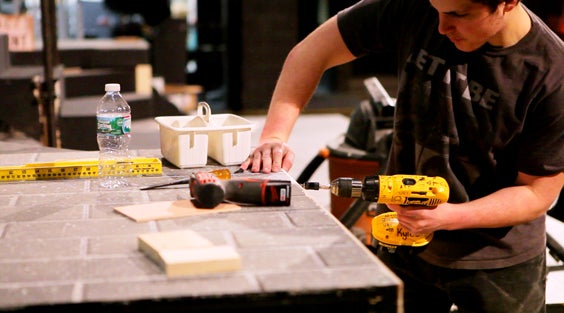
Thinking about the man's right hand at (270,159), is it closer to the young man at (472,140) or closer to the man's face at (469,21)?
the young man at (472,140)

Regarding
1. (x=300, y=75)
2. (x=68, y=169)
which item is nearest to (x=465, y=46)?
(x=300, y=75)

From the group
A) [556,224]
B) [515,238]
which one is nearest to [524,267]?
[515,238]

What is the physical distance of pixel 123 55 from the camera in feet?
22.2

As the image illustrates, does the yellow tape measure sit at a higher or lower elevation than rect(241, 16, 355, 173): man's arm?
lower

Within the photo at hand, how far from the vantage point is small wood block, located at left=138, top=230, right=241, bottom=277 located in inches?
45.0

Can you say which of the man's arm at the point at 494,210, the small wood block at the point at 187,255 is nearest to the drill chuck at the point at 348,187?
the man's arm at the point at 494,210

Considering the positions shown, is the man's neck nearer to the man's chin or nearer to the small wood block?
the man's chin

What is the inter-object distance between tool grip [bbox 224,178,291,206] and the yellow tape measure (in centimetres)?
42

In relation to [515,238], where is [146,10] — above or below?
above

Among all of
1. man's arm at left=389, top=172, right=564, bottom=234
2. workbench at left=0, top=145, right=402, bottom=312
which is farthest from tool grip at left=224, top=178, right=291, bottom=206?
man's arm at left=389, top=172, right=564, bottom=234

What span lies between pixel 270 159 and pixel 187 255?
77 centimetres

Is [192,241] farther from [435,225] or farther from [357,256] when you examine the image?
[435,225]

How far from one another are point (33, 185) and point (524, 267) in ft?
4.40

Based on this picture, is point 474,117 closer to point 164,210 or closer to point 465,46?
point 465,46
